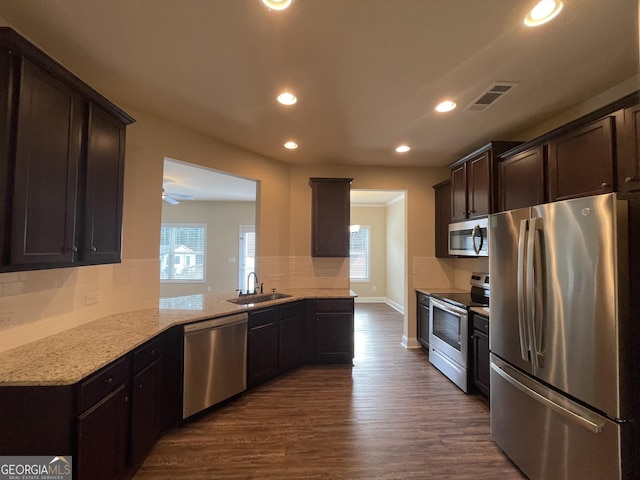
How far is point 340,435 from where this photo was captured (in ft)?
7.72

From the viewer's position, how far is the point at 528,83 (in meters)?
2.18

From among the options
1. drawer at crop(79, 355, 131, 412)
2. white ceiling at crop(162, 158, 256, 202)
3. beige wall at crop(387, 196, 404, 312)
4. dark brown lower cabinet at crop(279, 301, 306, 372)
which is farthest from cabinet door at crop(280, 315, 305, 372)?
beige wall at crop(387, 196, 404, 312)

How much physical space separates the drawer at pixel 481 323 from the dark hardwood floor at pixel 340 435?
2.41 feet

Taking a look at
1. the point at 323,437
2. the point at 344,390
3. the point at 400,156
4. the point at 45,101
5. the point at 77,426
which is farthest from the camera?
the point at 400,156

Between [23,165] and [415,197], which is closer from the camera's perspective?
[23,165]

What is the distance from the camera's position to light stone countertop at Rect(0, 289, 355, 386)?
139 centimetres

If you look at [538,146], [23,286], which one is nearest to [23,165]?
[23,286]

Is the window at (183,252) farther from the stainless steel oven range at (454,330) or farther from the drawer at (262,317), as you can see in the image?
the stainless steel oven range at (454,330)

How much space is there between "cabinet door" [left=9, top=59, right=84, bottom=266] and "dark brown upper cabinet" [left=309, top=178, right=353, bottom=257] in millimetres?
2801

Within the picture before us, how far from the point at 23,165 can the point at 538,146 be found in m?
3.51

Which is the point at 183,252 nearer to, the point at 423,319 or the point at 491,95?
the point at 423,319

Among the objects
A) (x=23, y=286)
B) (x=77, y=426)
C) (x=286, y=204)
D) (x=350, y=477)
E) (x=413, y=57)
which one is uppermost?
(x=413, y=57)

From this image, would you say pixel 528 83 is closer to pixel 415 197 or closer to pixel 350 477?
pixel 415 197

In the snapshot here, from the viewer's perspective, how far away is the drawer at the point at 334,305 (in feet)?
12.3
